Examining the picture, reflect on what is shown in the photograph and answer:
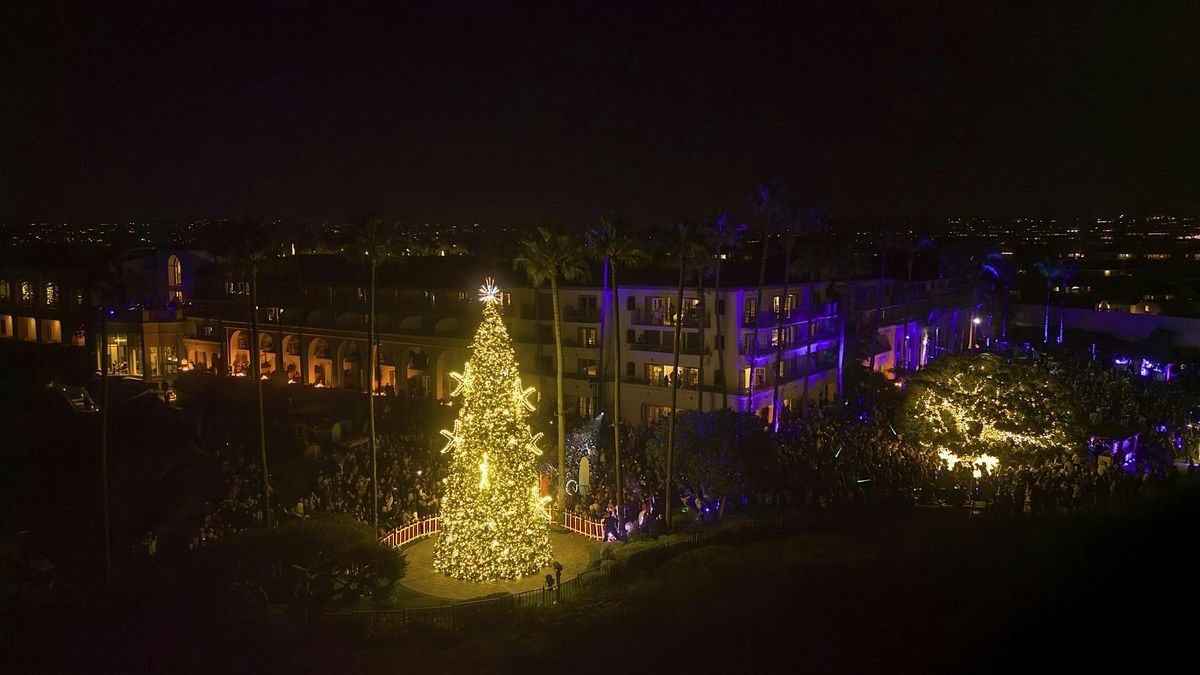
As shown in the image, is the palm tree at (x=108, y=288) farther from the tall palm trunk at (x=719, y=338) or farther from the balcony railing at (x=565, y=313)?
the tall palm trunk at (x=719, y=338)

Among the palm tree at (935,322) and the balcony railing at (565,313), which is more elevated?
the balcony railing at (565,313)

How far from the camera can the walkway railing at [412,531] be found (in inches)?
1041

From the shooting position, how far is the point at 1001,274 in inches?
3174

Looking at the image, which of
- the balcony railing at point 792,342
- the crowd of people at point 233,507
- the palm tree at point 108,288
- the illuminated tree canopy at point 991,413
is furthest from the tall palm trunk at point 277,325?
the illuminated tree canopy at point 991,413

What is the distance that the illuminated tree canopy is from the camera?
30.1 meters

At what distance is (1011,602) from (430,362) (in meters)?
37.9

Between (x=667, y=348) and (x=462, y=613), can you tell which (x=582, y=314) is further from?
(x=462, y=613)

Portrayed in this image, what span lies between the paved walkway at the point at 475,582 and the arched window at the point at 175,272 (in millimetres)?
49149

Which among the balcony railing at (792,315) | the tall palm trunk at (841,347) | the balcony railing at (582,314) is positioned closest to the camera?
the balcony railing at (792,315)

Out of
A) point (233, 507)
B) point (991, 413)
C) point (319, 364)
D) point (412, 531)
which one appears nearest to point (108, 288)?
point (233, 507)

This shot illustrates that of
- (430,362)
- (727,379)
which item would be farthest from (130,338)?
(727,379)

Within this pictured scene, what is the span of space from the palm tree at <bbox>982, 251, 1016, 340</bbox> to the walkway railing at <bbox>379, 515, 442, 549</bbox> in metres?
63.2

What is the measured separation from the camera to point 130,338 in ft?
185

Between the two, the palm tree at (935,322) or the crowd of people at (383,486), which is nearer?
the crowd of people at (383,486)
